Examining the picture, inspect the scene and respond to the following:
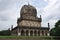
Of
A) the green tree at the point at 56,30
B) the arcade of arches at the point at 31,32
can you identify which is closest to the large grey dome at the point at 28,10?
the arcade of arches at the point at 31,32

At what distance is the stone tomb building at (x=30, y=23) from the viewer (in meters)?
47.8

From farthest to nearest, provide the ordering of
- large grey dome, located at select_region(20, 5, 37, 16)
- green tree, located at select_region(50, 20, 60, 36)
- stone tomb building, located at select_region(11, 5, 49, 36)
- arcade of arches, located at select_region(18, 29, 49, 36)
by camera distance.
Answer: large grey dome, located at select_region(20, 5, 37, 16), stone tomb building, located at select_region(11, 5, 49, 36), arcade of arches, located at select_region(18, 29, 49, 36), green tree, located at select_region(50, 20, 60, 36)

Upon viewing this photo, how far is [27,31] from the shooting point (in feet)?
157

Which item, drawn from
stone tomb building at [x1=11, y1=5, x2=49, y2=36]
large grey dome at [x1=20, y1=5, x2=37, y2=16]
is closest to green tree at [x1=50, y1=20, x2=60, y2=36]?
stone tomb building at [x1=11, y1=5, x2=49, y2=36]

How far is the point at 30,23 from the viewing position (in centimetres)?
5056

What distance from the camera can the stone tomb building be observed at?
47.8 m

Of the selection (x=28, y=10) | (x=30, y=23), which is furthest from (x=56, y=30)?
(x=28, y=10)

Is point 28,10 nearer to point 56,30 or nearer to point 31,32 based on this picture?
point 31,32

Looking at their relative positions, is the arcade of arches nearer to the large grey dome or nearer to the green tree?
the green tree

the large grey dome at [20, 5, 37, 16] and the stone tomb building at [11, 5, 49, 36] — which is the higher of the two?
the large grey dome at [20, 5, 37, 16]

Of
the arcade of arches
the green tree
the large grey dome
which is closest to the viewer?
the green tree

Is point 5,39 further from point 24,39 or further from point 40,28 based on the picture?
point 40,28

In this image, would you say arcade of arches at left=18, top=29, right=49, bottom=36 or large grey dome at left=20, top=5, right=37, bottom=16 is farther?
large grey dome at left=20, top=5, right=37, bottom=16

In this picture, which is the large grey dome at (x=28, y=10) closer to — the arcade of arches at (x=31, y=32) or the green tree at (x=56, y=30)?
the arcade of arches at (x=31, y=32)
